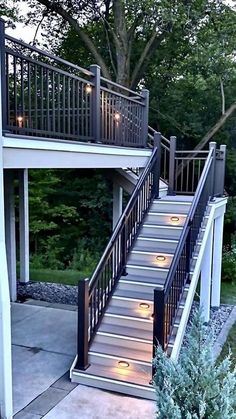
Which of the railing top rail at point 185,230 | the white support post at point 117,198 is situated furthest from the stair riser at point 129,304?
the white support post at point 117,198

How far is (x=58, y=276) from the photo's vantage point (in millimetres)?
9602

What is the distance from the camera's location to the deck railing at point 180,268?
172 inches

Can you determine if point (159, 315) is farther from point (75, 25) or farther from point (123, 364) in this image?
point (75, 25)

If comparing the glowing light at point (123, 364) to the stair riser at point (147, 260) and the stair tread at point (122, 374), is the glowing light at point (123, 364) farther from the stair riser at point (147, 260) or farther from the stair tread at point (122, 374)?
the stair riser at point (147, 260)

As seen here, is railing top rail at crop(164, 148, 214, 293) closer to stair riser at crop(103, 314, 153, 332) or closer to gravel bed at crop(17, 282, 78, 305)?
stair riser at crop(103, 314, 153, 332)

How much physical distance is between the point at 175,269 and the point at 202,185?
5.40 ft

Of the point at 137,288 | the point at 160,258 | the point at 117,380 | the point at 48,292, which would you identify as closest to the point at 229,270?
the point at 48,292

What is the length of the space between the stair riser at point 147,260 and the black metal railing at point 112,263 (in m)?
0.11

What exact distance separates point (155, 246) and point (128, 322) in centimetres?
144

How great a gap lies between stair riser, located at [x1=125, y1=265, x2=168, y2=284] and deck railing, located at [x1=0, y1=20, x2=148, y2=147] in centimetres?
188

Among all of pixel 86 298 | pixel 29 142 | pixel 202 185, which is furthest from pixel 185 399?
pixel 202 185

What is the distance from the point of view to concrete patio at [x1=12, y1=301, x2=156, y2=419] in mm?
→ 4047

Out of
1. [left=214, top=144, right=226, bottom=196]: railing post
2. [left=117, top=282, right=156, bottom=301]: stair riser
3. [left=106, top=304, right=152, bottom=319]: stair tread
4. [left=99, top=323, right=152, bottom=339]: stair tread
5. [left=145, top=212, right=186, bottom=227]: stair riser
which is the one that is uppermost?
[left=214, top=144, right=226, bottom=196]: railing post

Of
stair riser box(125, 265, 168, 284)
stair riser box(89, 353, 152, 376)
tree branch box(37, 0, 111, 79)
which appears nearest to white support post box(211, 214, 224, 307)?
stair riser box(125, 265, 168, 284)
